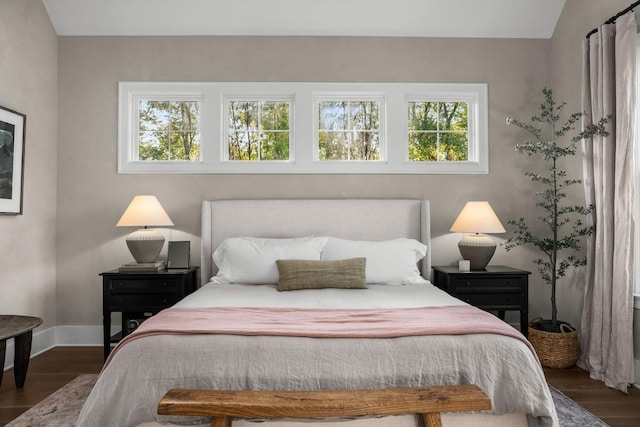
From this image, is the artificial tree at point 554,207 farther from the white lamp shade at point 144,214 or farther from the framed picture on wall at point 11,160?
the framed picture on wall at point 11,160

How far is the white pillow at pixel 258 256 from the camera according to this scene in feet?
11.3

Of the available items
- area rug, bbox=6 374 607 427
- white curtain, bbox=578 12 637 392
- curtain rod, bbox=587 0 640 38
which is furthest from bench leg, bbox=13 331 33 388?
curtain rod, bbox=587 0 640 38

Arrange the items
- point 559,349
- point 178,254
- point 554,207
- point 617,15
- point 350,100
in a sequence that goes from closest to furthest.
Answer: point 617,15 → point 559,349 → point 554,207 → point 178,254 → point 350,100

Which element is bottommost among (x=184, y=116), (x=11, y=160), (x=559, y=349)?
(x=559, y=349)

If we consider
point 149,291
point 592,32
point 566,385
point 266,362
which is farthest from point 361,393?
point 592,32

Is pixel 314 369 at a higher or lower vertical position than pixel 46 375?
higher

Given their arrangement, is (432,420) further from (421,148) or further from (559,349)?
(421,148)

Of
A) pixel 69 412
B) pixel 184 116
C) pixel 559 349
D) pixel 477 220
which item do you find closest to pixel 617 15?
pixel 477 220

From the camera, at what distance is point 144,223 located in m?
3.65

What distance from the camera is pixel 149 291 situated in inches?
143

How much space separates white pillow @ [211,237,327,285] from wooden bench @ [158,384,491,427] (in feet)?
5.51

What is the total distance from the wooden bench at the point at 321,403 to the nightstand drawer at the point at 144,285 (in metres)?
1.98

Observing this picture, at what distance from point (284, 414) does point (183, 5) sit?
356cm

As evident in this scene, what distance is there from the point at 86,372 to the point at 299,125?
8.65 ft
